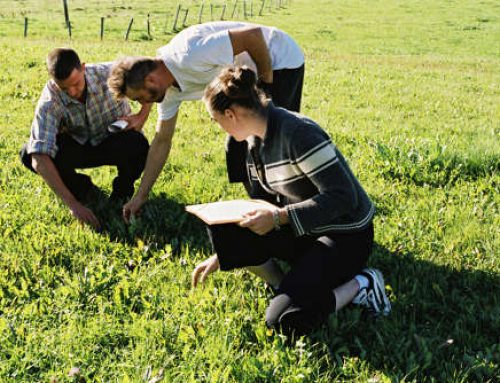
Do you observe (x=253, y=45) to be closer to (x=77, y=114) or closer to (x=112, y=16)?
(x=77, y=114)

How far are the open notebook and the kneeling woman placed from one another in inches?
3.5

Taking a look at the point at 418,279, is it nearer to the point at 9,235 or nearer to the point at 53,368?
the point at 53,368

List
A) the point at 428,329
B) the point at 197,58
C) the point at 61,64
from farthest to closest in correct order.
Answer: the point at 61,64, the point at 197,58, the point at 428,329

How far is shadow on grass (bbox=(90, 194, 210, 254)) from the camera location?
4.63 m

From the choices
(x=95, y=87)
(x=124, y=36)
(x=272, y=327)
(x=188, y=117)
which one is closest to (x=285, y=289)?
(x=272, y=327)

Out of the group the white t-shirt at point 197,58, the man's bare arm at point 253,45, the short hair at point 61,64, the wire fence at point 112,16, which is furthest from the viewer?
the wire fence at point 112,16

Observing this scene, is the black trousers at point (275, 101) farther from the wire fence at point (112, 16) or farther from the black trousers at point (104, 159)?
the wire fence at point (112, 16)

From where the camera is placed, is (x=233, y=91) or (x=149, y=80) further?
(x=149, y=80)

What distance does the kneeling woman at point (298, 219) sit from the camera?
3324 mm

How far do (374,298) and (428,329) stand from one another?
371mm

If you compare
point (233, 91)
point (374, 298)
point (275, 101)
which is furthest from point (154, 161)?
point (374, 298)

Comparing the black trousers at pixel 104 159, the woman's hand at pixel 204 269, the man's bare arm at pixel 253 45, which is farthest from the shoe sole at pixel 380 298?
the black trousers at pixel 104 159

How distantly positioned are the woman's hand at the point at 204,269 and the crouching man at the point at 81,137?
1.43 m

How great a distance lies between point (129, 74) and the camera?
411 cm
